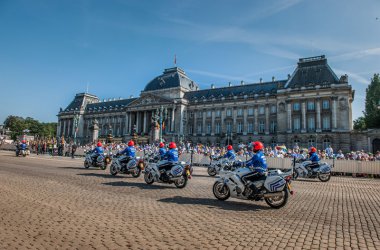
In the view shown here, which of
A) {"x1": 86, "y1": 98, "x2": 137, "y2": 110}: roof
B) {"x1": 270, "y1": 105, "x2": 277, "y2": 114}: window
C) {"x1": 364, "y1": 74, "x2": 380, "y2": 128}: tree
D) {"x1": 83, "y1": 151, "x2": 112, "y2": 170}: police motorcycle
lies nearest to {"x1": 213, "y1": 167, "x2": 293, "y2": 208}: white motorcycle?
{"x1": 83, "y1": 151, "x2": 112, "y2": 170}: police motorcycle

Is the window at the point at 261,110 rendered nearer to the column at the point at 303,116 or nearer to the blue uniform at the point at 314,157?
the column at the point at 303,116

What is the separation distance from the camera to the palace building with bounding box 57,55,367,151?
49969 mm

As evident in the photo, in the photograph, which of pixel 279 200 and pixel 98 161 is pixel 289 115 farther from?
pixel 279 200

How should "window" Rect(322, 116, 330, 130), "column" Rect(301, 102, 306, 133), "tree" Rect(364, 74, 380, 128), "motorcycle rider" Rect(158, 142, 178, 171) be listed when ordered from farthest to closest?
"tree" Rect(364, 74, 380, 128)
"column" Rect(301, 102, 306, 133)
"window" Rect(322, 116, 330, 130)
"motorcycle rider" Rect(158, 142, 178, 171)

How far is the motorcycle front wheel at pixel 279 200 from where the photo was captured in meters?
7.42

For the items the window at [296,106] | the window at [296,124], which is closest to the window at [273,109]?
the window at [296,106]

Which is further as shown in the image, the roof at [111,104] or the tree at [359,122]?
the roof at [111,104]

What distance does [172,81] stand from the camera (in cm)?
7425

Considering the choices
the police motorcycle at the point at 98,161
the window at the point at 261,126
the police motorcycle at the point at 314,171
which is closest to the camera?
the police motorcycle at the point at 314,171

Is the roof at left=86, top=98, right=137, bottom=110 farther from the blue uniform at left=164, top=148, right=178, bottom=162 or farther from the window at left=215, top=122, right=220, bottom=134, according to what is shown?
the blue uniform at left=164, top=148, right=178, bottom=162

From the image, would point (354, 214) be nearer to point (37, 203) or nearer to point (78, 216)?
point (78, 216)

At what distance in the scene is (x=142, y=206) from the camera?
697cm

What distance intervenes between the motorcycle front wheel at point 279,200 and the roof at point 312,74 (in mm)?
51039

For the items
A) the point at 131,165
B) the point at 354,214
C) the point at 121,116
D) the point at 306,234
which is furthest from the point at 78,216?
the point at 121,116
